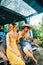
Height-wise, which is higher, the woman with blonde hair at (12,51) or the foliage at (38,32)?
the foliage at (38,32)

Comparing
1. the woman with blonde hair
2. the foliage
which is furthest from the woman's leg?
the foliage

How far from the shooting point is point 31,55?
6.89 ft

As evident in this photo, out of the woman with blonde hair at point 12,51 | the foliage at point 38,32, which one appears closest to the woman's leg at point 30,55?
the woman with blonde hair at point 12,51

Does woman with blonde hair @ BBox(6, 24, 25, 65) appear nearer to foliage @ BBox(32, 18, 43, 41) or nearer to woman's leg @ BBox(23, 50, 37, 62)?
woman's leg @ BBox(23, 50, 37, 62)

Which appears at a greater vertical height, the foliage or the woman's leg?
the foliage

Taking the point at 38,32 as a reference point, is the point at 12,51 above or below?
below

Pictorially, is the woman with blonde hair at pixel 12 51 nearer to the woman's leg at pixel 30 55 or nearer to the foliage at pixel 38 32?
the woman's leg at pixel 30 55

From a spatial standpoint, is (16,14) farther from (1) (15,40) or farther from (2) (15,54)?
(2) (15,54)

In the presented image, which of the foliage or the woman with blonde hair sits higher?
the foliage

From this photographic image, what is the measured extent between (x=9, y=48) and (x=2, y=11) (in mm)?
389

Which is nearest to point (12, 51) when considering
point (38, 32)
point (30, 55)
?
point (30, 55)

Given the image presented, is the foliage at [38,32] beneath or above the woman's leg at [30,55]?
above

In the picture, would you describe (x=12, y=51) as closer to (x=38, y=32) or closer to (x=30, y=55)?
(x=30, y=55)

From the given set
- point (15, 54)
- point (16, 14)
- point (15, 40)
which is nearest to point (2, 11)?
point (16, 14)
